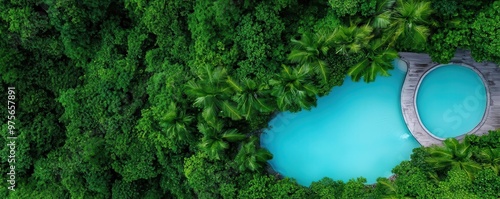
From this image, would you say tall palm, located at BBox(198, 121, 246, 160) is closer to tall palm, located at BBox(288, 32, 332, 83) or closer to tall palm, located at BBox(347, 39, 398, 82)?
tall palm, located at BBox(288, 32, 332, 83)

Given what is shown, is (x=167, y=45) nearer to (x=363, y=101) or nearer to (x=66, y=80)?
(x=66, y=80)

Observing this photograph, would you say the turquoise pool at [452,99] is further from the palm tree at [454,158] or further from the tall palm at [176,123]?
the tall palm at [176,123]

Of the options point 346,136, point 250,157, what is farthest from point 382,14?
point 250,157

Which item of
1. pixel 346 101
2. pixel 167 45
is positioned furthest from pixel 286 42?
pixel 167 45

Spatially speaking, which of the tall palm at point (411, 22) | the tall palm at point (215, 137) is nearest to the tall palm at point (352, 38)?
the tall palm at point (411, 22)

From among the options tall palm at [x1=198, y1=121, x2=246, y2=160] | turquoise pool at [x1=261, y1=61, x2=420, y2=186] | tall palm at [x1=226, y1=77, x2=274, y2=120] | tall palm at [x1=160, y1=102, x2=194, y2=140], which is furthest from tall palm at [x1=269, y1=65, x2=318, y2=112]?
tall palm at [x1=160, y1=102, x2=194, y2=140]

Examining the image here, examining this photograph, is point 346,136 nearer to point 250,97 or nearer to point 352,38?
point 352,38
